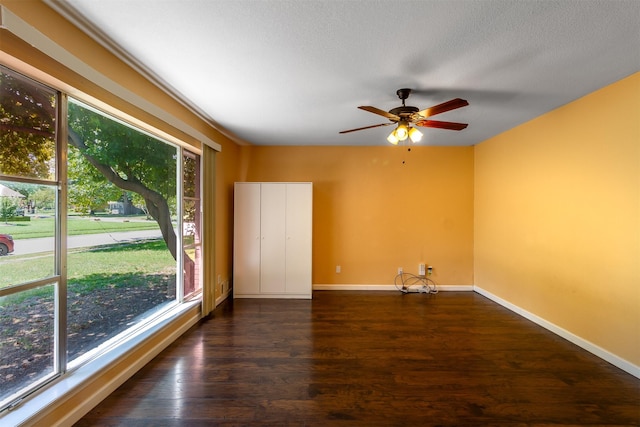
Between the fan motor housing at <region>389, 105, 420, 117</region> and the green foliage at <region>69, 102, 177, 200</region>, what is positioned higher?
the fan motor housing at <region>389, 105, 420, 117</region>

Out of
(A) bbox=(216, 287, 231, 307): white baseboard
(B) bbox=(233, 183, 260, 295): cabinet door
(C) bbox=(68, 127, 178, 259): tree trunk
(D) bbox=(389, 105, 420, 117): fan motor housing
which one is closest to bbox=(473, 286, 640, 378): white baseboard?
(D) bbox=(389, 105, 420, 117): fan motor housing

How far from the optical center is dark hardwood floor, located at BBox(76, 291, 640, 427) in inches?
67.5

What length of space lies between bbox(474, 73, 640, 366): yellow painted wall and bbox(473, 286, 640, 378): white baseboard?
0.05 meters

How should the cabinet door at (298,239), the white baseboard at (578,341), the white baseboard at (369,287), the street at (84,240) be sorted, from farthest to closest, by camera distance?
the white baseboard at (369,287), the cabinet door at (298,239), the white baseboard at (578,341), the street at (84,240)

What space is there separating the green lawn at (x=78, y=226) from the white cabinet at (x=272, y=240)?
4.91 ft

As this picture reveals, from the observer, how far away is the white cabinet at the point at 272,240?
405cm

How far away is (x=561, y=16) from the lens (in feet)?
4.95

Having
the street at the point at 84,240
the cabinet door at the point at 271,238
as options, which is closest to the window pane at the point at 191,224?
the street at the point at 84,240

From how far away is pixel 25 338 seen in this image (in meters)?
1.50

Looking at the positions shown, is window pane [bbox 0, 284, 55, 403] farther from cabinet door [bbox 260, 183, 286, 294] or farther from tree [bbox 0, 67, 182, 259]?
cabinet door [bbox 260, 183, 286, 294]

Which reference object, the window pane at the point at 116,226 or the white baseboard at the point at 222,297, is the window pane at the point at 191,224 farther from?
the white baseboard at the point at 222,297

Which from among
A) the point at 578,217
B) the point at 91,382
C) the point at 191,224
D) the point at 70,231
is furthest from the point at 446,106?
the point at 91,382

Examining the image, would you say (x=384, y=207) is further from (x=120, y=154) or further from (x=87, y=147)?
(x=87, y=147)

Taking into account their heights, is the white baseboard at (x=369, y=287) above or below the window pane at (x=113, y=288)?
below
